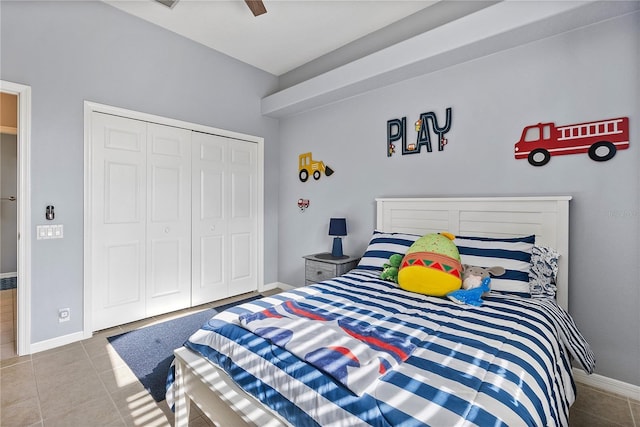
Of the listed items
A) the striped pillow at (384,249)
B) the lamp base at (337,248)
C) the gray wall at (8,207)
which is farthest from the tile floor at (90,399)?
the gray wall at (8,207)

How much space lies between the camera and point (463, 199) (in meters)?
2.54

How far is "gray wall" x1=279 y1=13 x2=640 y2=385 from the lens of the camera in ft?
6.36

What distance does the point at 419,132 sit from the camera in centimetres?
286

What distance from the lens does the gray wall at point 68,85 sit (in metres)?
2.40

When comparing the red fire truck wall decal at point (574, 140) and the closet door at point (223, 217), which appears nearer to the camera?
the red fire truck wall decal at point (574, 140)

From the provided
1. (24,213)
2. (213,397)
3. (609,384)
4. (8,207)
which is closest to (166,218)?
(24,213)

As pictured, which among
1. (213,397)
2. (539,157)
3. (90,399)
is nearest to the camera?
(213,397)

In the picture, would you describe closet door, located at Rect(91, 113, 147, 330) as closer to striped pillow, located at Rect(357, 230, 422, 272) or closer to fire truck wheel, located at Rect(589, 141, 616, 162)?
A: striped pillow, located at Rect(357, 230, 422, 272)

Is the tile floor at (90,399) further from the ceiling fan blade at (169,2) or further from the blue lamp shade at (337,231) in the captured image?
the ceiling fan blade at (169,2)

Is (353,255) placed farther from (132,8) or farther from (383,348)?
(132,8)

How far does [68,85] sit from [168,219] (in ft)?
4.70

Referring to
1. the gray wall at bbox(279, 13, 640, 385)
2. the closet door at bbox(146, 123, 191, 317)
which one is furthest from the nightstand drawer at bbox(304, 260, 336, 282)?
the closet door at bbox(146, 123, 191, 317)

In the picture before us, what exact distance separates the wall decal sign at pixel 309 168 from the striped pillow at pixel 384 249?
4.18 ft

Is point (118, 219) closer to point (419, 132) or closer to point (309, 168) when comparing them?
point (309, 168)
